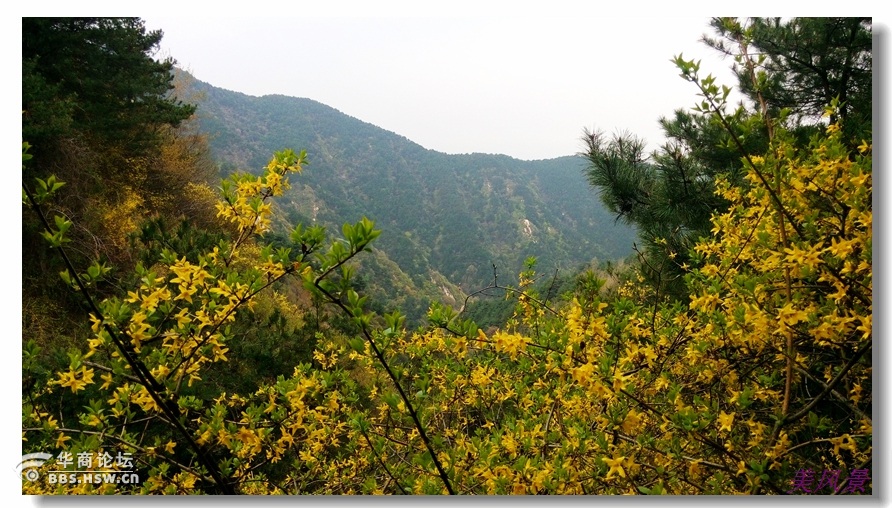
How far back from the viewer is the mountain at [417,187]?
12039 mm

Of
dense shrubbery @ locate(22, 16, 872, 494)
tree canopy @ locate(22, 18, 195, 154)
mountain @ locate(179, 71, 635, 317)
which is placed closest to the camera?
dense shrubbery @ locate(22, 16, 872, 494)

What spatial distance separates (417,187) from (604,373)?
15.9 m

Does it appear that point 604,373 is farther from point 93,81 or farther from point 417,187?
point 417,187

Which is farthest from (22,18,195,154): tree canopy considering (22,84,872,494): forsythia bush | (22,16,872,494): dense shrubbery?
(22,84,872,494): forsythia bush

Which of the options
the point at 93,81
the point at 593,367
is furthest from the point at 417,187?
the point at 593,367

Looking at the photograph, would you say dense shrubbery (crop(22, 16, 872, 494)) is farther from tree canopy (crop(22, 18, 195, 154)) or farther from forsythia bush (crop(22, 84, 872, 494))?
tree canopy (crop(22, 18, 195, 154))

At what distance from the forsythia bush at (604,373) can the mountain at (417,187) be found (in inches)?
344

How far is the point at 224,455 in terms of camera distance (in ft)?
6.99

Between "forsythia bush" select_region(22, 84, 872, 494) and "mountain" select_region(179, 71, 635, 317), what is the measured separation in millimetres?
8733

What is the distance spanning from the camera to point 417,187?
1695 centimetres

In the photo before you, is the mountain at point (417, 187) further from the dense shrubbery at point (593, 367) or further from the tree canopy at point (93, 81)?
the dense shrubbery at point (593, 367)

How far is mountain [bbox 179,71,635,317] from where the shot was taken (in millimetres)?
12039

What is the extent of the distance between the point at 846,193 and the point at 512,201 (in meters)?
16.9

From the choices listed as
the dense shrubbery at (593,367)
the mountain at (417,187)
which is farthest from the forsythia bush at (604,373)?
the mountain at (417,187)
